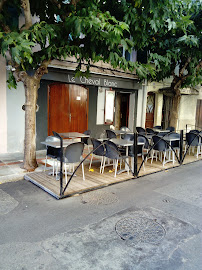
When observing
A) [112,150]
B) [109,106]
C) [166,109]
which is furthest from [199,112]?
[112,150]

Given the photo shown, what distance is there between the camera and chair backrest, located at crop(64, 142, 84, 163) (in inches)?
217

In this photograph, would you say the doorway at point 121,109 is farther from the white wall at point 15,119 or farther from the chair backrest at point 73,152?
the chair backrest at point 73,152

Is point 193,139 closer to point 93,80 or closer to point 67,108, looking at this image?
point 93,80

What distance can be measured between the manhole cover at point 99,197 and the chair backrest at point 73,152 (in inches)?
35.5

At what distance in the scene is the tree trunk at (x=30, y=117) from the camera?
641 centimetres

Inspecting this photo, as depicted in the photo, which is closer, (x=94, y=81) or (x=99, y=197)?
(x=99, y=197)

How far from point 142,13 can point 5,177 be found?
216 inches

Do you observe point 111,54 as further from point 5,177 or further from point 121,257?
point 121,257

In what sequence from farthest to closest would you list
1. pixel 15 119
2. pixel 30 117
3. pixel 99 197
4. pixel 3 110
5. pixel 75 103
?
pixel 75 103 → pixel 15 119 → pixel 3 110 → pixel 30 117 → pixel 99 197

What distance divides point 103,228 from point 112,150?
279 cm

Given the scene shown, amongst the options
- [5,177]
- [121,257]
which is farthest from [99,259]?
[5,177]

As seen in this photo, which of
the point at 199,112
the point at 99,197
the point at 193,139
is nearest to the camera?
the point at 99,197

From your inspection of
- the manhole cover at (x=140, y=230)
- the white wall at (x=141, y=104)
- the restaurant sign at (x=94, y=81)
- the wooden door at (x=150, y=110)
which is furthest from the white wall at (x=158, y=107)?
the manhole cover at (x=140, y=230)

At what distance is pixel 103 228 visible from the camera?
3.83 m
